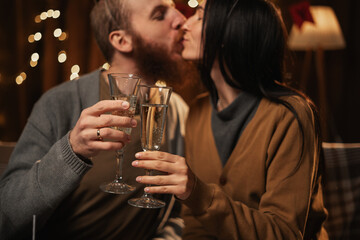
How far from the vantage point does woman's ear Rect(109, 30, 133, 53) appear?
1416 mm

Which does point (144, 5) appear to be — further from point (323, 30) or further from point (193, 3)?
point (323, 30)

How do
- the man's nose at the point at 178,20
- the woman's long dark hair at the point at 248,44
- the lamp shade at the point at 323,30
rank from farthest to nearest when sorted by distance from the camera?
the lamp shade at the point at 323,30 < the man's nose at the point at 178,20 < the woman's long dark hair at the point at 248,44

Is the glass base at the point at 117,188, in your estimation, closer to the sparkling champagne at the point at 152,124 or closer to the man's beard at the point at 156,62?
the sparkling champagne at the point at 152,124

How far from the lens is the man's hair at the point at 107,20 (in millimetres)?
1388

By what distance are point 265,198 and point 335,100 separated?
3.14 m

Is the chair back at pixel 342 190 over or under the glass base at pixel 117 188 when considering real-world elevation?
under

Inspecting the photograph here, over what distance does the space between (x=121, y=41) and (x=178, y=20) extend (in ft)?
0.76

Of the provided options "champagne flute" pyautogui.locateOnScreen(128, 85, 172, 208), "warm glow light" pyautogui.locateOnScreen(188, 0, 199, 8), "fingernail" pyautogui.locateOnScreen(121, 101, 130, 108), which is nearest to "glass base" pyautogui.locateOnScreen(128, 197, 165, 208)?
"champagne flute" pyautogui.locateOnScreen(128, 85, 172, 208)

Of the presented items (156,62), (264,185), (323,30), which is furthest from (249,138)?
(323,30)

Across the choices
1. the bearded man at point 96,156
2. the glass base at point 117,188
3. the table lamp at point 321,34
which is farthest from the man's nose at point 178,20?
the table lamp at point 321,34

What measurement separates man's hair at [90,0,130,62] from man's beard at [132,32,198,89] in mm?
69

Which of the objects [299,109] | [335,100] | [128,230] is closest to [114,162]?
[128,230]

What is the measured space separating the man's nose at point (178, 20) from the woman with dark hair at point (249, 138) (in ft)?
0.13

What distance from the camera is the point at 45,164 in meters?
1.18
